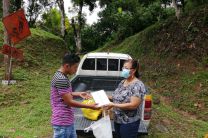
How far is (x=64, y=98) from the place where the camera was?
170 inches

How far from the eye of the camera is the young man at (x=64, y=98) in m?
4.33

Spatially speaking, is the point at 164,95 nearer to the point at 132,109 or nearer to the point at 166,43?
the point at 166,43

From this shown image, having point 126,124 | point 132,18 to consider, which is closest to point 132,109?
point 126,124

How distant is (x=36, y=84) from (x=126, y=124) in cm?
755

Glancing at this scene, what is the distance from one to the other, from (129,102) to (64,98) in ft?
2.49

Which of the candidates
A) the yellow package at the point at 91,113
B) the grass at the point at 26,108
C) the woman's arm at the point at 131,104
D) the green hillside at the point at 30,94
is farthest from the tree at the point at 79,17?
the woman's arm at the point at 131,104

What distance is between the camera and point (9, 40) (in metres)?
11.5

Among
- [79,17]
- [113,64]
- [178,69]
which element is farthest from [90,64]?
[79,17]

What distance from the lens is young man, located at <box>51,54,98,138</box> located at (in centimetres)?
433

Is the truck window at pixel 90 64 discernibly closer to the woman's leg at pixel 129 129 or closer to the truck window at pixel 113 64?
the truck window at pixel 113 64

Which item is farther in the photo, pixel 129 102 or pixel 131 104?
pixel 129 102

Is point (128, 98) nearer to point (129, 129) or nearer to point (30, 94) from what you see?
point (129, 129)

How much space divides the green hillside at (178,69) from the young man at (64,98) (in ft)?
12.5

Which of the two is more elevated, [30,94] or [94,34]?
[94,34]
